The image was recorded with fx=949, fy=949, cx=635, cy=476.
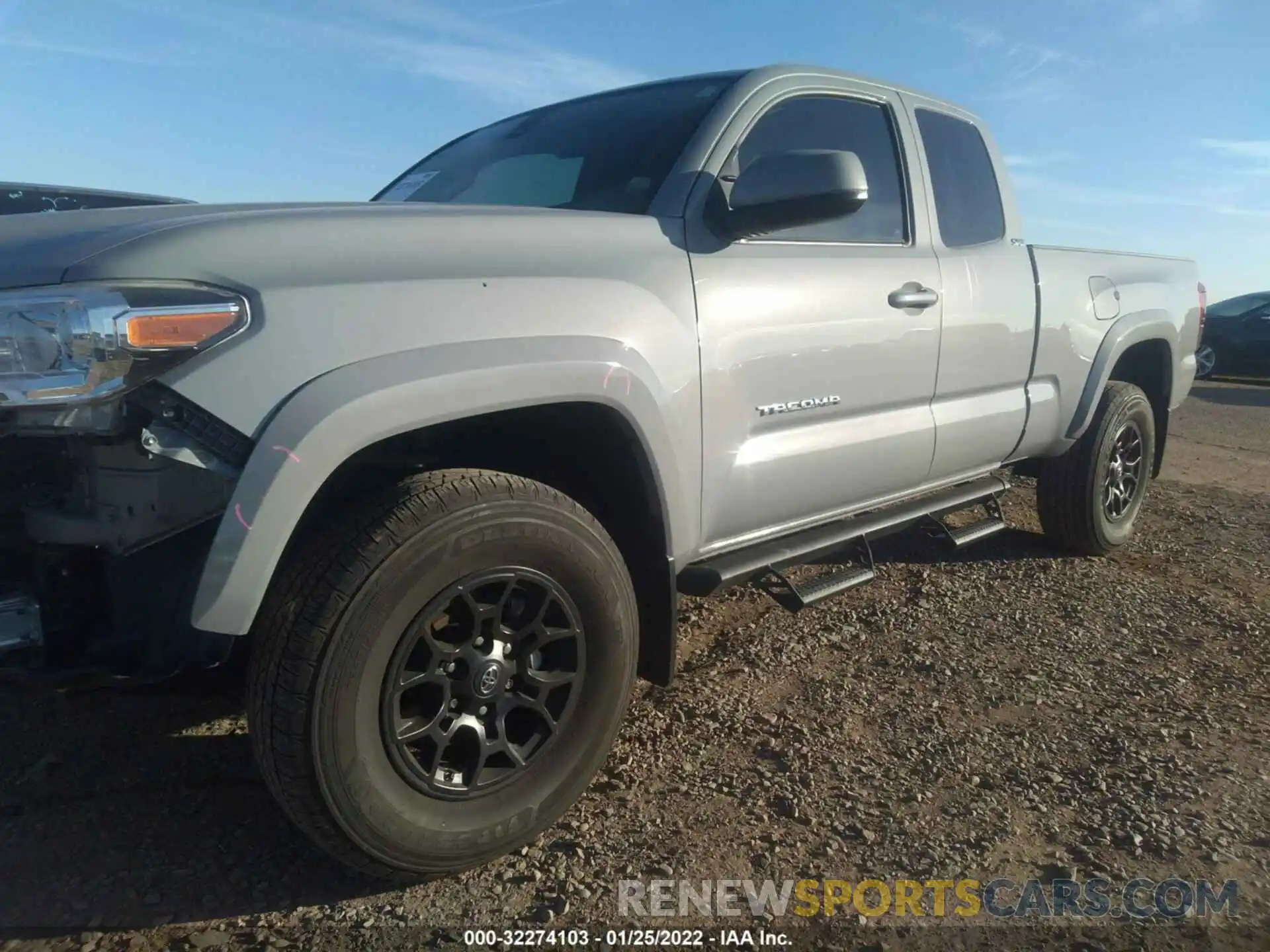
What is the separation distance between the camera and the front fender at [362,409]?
170 cm

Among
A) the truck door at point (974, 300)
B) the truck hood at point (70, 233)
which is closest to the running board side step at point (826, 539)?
the truck door at point (974, 300)

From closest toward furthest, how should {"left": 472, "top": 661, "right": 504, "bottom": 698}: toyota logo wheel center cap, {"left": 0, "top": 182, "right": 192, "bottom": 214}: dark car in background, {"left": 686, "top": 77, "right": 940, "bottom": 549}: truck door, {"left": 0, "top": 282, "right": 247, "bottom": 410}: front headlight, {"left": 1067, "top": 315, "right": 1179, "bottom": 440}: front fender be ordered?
{"left": 0, "top": 282, "right": 247, "bottom": 410}: front headlight → {"left": 472, "top": 661, "right": 504, "bottom": 698}: toyota logo wheel center cap → {"left": 686, "top": 77, "right": 940, "bottom": 549}: truck door → {"left": 1067, "top": 315, "right": 1179, "bottom": 440}: front fender → {"left": 0, "top": 182, "right": 192, "bottom": 214}: dark car in background

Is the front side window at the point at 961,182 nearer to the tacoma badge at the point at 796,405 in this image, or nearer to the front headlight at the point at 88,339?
the tacoma badge at the point at 796,405

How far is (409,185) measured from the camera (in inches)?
140

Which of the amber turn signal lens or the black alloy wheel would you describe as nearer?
the amber turn signal lens

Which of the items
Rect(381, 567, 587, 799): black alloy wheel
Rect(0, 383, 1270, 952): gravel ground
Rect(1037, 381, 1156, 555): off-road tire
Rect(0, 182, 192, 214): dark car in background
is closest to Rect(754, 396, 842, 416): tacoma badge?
Rect(381, 567, 587, 799): black alloy wheel

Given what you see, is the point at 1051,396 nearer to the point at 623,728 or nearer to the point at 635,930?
the point at 623,728

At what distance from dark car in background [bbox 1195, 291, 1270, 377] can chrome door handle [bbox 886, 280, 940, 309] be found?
41.6ft

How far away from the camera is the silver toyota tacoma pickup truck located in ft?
5.62

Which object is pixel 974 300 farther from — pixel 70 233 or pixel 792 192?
pixel 70 233

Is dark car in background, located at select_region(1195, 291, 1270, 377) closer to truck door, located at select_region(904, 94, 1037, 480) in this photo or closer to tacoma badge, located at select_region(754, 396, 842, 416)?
truck door, located at select_region(904, 94, 1037, 480)

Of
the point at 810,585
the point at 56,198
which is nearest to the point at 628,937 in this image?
the point at 810,585

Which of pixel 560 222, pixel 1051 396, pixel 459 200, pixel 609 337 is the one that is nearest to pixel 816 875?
pixel 609 337

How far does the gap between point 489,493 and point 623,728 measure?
1.10 meters
